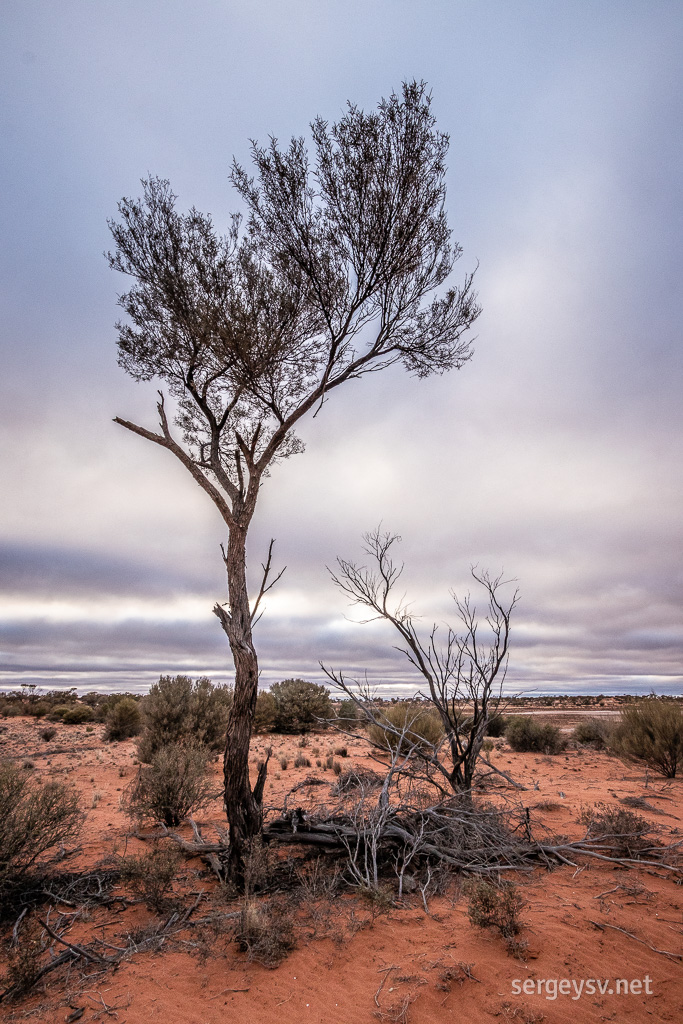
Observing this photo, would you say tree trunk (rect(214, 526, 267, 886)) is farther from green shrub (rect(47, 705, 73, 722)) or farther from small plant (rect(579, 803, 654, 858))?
green shrub (rect(47, 705, 73, 722))

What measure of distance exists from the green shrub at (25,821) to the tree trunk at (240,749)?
216 cm

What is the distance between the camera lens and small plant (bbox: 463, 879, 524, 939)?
4.35 m

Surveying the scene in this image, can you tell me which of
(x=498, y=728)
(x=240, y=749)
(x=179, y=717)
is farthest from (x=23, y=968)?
(x=498, y=728)

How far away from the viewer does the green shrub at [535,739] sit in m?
17.5

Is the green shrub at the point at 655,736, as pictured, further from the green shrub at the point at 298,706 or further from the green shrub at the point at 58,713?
the green shrub at the point at 58,713

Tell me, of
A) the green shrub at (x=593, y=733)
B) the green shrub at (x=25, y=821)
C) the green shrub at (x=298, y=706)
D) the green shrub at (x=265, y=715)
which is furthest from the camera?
the green shrub at (x=298, y=706)

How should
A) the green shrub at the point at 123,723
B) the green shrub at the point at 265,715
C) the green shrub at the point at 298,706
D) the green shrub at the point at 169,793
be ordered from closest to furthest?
the green shrub at the point at 169,793 → the green shrub at the point at 123,723 → the green shrub at the point at 265,715 → the green shrub at the point at 298,706

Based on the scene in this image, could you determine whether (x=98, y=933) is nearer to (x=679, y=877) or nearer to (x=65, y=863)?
(x=65, y=863)

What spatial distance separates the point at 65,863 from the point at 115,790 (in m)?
4.83

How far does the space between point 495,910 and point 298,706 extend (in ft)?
57.1

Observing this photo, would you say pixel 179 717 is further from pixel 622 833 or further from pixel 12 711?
pixel 12 711

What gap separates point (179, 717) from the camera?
42.9 ft

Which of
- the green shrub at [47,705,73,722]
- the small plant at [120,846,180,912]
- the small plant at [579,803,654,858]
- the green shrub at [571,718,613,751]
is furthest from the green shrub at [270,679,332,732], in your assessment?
the small plant at [120,846,180,912]

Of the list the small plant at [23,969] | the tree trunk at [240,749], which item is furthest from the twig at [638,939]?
the small plant at [23,969]
